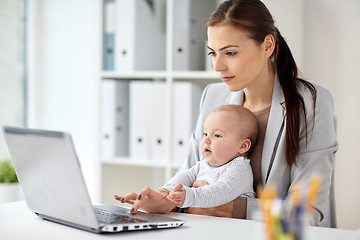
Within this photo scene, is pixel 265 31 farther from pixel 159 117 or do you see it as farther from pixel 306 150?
pixel 159 117

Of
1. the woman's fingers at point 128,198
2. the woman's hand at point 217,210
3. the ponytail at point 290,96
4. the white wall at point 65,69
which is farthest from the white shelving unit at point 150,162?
the woman's fingers at point 128,198

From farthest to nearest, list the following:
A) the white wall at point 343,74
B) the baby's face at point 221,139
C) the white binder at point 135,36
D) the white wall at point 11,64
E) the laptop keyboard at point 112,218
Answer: the white wall at point 11,64, the white binder at point 135,36, the white wall at point 343,74, the baby's face at point 221,139, the laptop keyboard at point 112,218

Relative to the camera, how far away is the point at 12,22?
3434 mm

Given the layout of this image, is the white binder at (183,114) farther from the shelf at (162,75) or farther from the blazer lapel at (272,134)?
the blazer lapel at (272,134)

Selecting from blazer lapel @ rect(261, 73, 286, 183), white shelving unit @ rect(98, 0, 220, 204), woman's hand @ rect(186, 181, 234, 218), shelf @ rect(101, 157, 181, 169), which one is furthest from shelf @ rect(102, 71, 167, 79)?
woman's hand @ rect(186, 181, 234, 218)

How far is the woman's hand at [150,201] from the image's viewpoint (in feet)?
4.29

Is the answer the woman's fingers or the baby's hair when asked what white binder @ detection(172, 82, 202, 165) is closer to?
the baby's hair

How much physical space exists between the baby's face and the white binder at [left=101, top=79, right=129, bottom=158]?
1268mm

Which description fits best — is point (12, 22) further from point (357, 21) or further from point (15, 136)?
point (15, 136)

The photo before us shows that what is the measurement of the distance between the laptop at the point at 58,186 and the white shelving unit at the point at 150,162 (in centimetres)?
144

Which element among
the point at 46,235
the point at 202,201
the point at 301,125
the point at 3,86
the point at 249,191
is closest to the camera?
the point at 46,235

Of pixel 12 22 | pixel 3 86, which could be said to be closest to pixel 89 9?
pixel 12 22

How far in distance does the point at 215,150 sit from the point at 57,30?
229cm

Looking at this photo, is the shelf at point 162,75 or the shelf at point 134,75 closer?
the shelf at point 162,75
